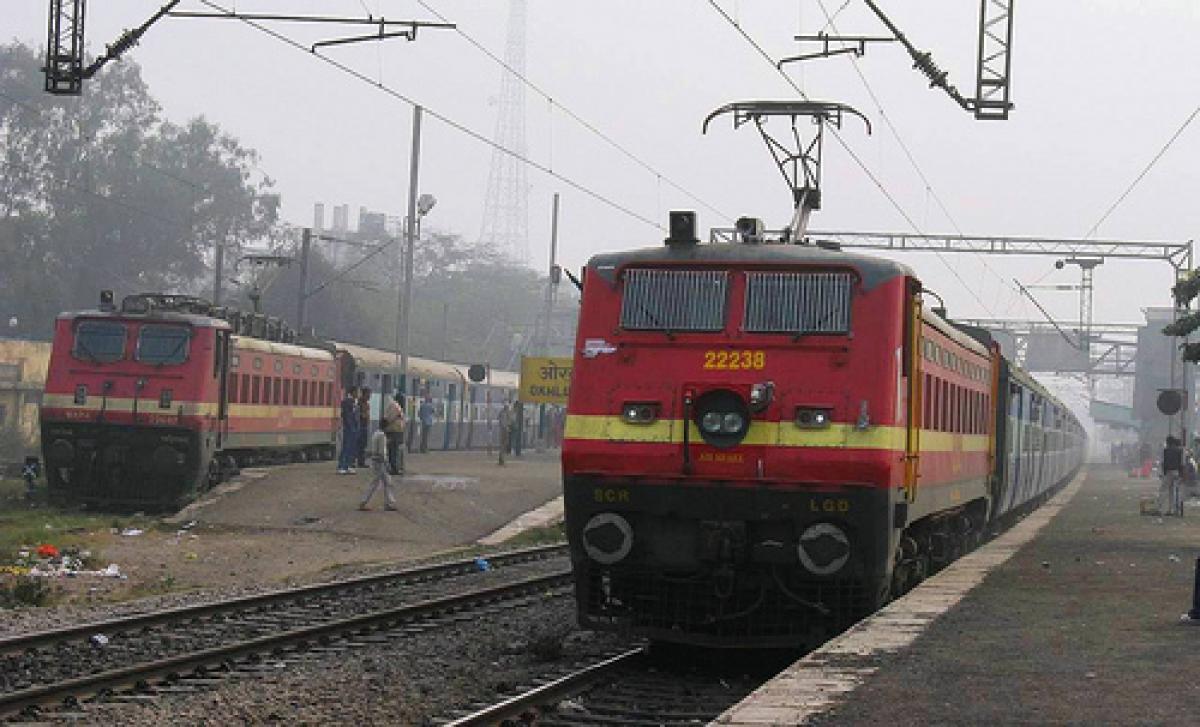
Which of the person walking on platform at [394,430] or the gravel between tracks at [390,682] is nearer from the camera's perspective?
the gravel between tracks at [390,682]

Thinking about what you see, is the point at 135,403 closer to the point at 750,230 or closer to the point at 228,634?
the point at 228,634

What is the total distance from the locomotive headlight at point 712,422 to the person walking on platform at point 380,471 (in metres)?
15.0

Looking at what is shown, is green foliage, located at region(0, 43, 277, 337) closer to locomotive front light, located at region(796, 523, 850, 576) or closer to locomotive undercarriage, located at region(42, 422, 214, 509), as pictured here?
locomotive undercarriage, located at region(42, 422, 214, 509)

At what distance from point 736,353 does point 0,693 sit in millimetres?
5457

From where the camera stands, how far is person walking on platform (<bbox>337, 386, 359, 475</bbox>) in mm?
32594

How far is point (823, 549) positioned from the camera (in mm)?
11797

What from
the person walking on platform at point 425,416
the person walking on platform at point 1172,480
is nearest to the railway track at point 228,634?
the person walking on platform at point 1172,480

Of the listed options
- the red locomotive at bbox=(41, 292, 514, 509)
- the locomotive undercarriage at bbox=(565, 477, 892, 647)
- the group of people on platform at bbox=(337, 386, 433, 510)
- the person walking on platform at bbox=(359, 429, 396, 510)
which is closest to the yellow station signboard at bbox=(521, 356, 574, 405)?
the group of people on platform at bbox=(337, 386, 433, 510)

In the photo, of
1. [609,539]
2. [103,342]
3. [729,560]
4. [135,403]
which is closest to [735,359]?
[729,560]

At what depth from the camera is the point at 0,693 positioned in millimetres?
10742

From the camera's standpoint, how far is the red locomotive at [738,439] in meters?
11.9

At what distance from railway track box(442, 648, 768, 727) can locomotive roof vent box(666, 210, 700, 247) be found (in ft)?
10.2

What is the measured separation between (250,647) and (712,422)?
3826 millimetres

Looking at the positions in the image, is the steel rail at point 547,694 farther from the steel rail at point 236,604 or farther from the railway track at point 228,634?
the steel rail at point 236,604
